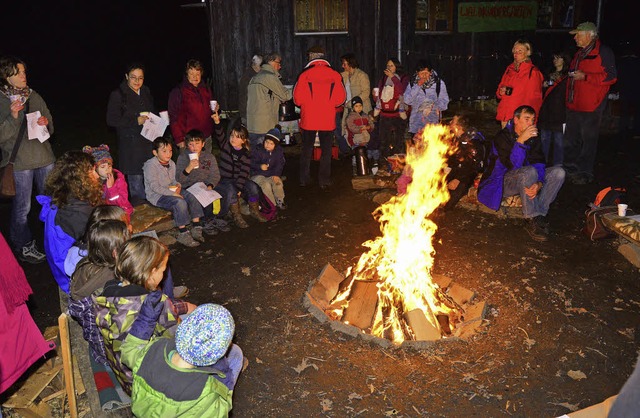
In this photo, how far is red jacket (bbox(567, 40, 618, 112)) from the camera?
→ 9.73m

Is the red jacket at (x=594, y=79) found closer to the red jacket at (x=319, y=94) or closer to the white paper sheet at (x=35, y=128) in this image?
the red jacket at (x=319, y=94)

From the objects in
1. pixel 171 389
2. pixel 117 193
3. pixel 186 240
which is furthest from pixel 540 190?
pixel 171 389

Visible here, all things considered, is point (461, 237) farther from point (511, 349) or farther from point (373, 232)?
point (511, 349)

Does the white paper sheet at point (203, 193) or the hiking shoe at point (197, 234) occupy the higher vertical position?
the white paper sheet at point (203, 193)

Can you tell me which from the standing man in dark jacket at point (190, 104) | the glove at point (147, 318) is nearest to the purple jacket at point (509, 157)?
the standing man in dark jacket at point (190, 104)

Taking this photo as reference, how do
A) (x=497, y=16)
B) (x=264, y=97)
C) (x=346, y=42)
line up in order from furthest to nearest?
(x=497, y=16) < (x=346, y=42) < (x=264, y=97)

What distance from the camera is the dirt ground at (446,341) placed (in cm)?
487

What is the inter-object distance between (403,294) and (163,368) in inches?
132

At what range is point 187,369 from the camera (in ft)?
11.0

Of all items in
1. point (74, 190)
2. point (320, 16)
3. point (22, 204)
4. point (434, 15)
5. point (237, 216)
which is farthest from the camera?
point (434, 15)

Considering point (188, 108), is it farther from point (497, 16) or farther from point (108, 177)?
point (497, 16)

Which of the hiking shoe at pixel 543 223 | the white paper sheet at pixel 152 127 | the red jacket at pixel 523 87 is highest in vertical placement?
the red jacket at pixel 523 87

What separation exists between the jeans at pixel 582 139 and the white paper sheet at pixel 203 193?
6955 millimetres

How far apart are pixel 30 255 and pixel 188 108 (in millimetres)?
3473
